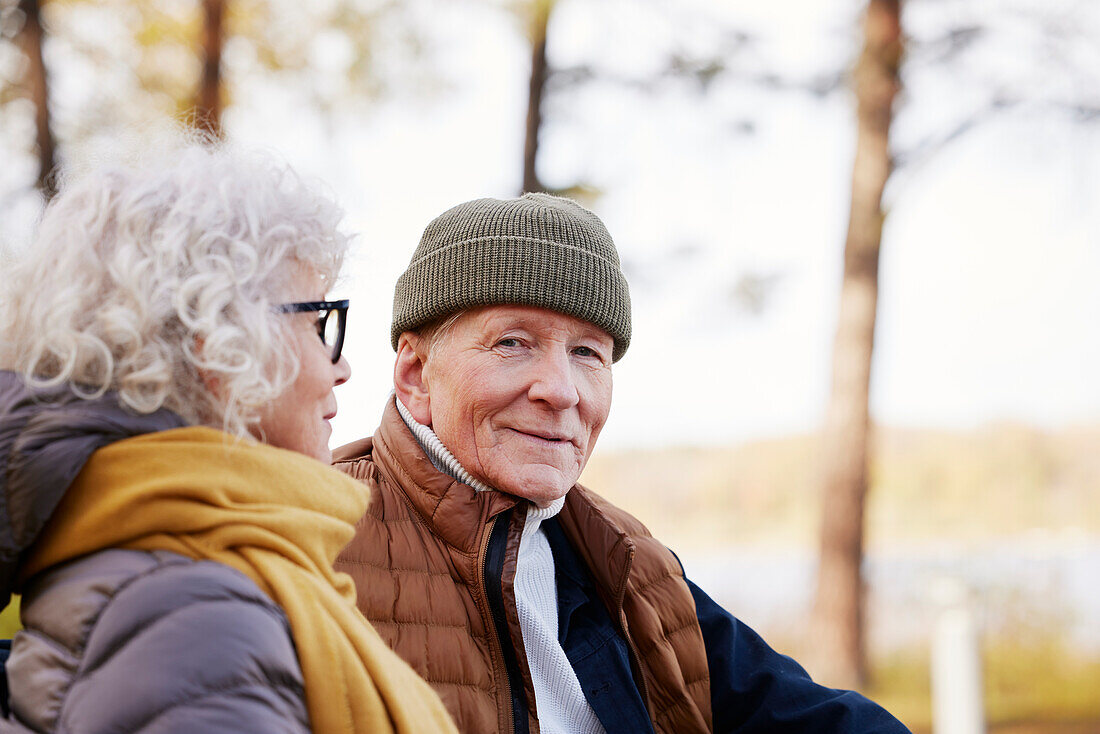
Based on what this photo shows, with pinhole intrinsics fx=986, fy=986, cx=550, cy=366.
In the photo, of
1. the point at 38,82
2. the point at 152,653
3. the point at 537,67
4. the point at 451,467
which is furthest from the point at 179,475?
the point at 38,82

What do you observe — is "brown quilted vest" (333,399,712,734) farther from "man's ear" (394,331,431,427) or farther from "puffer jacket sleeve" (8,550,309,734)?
"puffer jacket sleeve" (8,550,309,734)

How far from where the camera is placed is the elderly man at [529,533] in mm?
1921

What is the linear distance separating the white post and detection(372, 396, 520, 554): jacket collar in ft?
12.7

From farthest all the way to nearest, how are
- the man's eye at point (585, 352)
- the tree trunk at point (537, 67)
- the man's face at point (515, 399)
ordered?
the tree trunk at point (537, 67), the man's eye at point (585, 352), the man's face at point (515, 399)

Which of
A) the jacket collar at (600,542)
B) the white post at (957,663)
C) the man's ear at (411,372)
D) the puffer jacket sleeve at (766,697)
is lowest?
the white post at (957,663)

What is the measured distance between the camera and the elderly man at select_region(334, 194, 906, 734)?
192 cm

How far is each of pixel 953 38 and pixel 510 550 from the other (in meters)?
6.23

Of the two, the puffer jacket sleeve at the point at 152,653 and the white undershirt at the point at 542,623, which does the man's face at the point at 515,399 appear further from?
the puffer jacket sleeve at the point at 152,653

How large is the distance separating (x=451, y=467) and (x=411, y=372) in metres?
0.28

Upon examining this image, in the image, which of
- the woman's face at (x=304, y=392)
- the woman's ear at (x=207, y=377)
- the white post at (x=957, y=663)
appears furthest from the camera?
the white post at (x=957, y=663)

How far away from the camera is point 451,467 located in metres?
2.13

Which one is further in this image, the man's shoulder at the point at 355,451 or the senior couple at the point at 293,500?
the man's shoulder at the point at 355,451

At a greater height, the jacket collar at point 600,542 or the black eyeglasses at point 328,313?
the black eyeglasses at point 328,313

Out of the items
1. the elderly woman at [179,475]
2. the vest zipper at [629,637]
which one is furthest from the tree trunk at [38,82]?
the elderly woman at [179,475]
